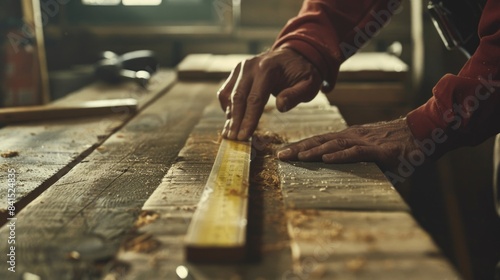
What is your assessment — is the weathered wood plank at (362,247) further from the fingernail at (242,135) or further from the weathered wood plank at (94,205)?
the fingernail at (242,135)

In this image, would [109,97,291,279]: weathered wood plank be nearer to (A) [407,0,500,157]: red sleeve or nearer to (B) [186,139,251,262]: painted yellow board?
(B) [186,139,251,262]: painted yellow board

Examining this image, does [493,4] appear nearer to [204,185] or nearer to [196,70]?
[204,185]

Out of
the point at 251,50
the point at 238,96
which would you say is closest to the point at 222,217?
the point at 238,96

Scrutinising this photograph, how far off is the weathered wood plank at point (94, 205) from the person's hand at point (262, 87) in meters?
0.21

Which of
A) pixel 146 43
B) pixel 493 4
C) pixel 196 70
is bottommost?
pixel 146 43

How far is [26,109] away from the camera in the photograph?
2213 millimetres

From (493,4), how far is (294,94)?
64cm

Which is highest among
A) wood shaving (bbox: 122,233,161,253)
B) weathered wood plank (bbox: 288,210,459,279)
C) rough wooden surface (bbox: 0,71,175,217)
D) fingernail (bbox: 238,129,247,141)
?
weathered wood plank (bbox: 288,210,459,279)

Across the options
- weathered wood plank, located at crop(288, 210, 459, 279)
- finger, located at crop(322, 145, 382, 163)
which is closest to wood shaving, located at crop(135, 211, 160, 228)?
weathered wood plank, located at crop(288, 210, 459, 279)

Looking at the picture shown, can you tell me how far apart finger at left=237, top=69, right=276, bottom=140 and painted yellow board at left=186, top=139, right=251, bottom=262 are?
0.22 m

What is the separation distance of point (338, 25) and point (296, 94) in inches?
17.3

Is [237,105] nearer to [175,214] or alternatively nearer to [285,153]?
[285,153]

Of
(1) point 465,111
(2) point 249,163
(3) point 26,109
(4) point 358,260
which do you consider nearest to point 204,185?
(2) point 249,163

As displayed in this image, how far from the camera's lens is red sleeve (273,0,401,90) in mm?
1950
